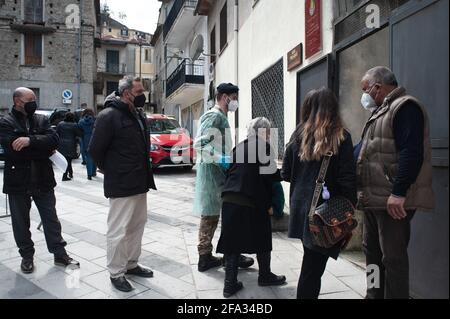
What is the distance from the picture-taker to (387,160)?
8.39 ft

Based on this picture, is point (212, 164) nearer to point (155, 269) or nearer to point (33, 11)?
point (155, 269)

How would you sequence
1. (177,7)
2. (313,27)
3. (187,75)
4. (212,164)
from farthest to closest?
(177,7)
(187,75)
(313,27)
(212,164)

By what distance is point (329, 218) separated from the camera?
2.46m

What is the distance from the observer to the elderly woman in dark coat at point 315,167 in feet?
8.23

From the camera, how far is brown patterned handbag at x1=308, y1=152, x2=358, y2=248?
8.11 feet

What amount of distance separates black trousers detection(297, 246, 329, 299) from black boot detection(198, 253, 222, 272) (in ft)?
4.38

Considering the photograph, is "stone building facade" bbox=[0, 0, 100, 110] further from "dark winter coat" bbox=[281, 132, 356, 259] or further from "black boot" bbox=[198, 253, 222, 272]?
"dark winter coat" bbox=[281, 132, 356, 259]

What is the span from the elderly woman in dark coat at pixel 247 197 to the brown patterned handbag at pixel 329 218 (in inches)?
28.2

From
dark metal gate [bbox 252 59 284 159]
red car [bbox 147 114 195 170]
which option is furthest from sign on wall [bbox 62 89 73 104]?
dark metal gate [bbox 252 59 284 159]

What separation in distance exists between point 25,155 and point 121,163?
43.3 inches

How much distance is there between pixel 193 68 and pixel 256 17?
28.5 feet

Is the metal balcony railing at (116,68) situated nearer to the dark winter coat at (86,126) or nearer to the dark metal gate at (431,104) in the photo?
the dark winter coat at (86,126)

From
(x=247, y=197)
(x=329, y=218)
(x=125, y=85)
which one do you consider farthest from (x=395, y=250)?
(x=125, y=85)

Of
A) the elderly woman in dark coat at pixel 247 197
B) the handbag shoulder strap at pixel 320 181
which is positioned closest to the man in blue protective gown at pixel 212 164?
the elderly woman in dark coat at pixel 247 197
